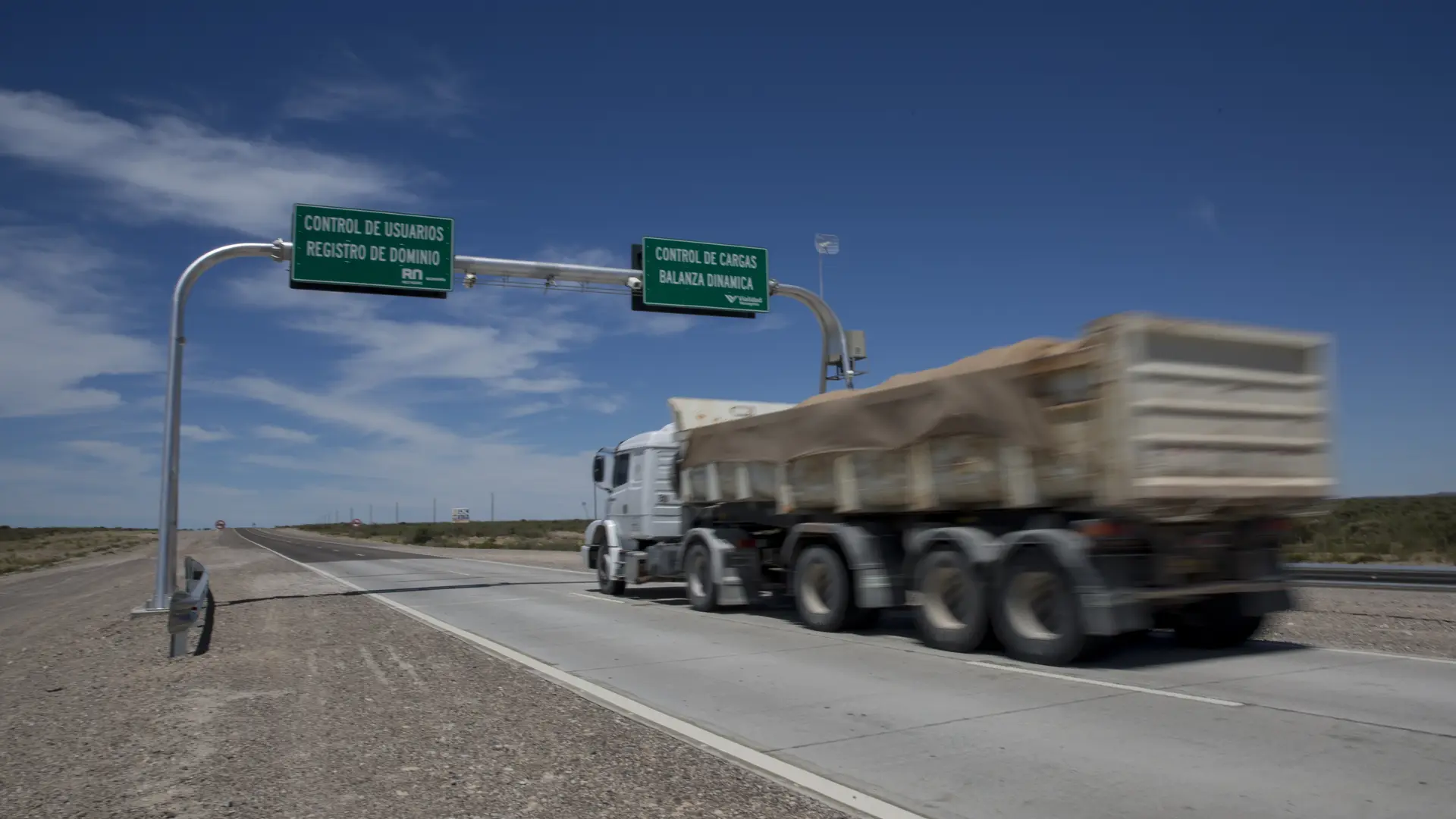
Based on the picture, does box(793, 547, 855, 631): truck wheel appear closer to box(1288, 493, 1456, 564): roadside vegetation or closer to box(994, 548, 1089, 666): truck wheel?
box(994, 548, 1089, 666): truck wheel

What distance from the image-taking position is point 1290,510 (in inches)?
387

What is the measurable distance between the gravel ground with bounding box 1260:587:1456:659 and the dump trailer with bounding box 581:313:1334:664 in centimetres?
136

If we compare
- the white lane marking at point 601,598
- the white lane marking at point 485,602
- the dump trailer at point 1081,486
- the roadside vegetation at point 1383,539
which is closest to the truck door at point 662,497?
the white lane marking at point 601,598

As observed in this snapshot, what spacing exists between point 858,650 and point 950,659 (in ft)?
4.03

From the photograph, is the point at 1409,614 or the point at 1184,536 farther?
the point at 1409,614

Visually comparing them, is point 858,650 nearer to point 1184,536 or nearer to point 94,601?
point 1184,536

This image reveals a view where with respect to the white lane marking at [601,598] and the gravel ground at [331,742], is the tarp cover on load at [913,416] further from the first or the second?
the gravel ground at [331,742]

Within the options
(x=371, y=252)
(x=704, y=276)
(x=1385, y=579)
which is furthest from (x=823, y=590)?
(x=1385, y=579)

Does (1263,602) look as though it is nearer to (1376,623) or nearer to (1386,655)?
(1386,655)

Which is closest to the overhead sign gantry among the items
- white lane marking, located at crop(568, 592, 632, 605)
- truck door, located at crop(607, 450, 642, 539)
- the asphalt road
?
truck door, located at crop(607, 450, 642, 539)

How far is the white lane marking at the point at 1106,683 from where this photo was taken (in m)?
7.61

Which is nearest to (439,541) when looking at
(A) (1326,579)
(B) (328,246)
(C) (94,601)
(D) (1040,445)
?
(C) (94,601)

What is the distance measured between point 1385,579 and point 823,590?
11.9 meters

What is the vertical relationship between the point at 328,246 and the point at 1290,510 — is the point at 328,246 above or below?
above
